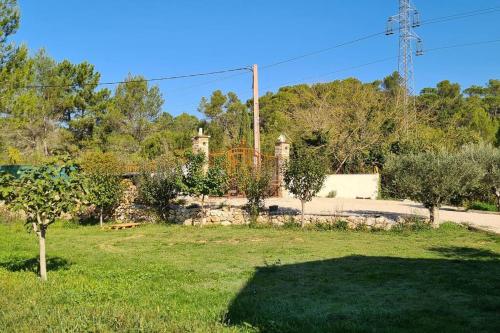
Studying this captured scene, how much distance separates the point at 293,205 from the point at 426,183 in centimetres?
648

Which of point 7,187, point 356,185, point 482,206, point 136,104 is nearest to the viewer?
point 7,187

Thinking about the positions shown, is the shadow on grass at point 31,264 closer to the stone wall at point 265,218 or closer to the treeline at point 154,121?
the stone wall at point 265,218

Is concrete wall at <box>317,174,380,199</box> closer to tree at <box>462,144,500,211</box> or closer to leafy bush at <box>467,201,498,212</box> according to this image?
leafy bush at <box>467,201,498,212</box>

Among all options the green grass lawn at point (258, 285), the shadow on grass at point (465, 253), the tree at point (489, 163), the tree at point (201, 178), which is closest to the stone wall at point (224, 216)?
the tree at point (201, 178)

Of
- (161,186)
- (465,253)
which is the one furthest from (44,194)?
(161,186)

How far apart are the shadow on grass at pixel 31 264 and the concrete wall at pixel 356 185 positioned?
1732 centimetres

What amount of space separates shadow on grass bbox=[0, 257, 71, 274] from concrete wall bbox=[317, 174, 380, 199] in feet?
56.8

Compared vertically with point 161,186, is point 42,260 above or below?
below

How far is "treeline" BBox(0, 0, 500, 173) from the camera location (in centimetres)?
2177

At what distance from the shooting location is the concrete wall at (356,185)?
2512 cm

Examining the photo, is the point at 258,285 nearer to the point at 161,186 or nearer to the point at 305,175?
the point at 305,175

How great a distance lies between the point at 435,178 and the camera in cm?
1398

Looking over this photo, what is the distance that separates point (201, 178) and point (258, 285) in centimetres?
893

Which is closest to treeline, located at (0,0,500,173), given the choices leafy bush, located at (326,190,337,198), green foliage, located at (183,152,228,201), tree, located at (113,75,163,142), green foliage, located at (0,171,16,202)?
tree, located at (113,75,163,142)
